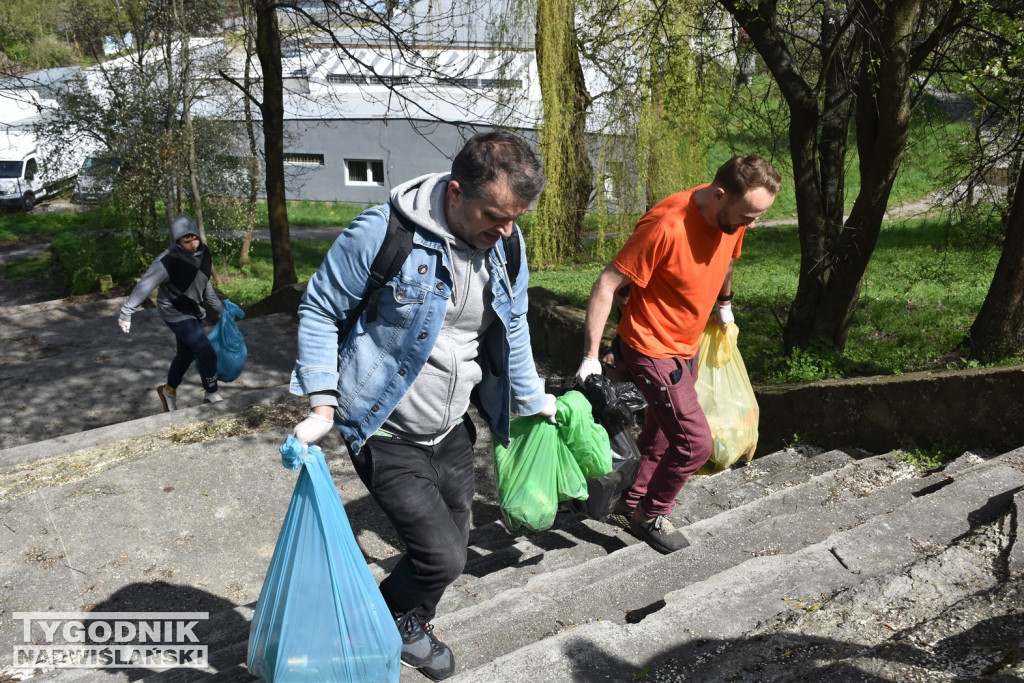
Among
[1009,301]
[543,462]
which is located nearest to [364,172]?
[1009,301]

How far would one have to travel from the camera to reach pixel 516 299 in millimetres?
2846

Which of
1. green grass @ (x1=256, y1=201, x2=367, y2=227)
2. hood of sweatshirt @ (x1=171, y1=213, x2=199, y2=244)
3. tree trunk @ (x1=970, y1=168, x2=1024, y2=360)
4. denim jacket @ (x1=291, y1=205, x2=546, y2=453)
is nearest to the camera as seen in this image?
denim jacket @ (x1=291, y1=205, x2=546, y2=453)

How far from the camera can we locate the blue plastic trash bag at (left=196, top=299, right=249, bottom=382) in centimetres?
675

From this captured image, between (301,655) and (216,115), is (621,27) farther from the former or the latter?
(216,115)

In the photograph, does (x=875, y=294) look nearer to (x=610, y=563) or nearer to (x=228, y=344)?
(x=610, y=563)

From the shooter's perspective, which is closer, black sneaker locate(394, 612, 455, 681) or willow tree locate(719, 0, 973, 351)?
black sneaker locate(394, 612, 455, 681)

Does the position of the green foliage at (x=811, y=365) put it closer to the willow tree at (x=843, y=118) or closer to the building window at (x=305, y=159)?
the willow tree at (x=843, y=118)

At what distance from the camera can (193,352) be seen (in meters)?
6.56

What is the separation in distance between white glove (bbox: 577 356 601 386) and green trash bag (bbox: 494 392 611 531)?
16cm

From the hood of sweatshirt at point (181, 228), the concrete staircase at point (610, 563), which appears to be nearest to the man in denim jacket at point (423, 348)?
the concrete staircase at point (610, 563)

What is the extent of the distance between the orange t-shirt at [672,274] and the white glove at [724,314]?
1.79 feet

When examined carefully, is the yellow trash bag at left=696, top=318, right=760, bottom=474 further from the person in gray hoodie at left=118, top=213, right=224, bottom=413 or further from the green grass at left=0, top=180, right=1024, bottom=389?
the person in gray hoodie at left=118, top=213, right=224, bottom=413

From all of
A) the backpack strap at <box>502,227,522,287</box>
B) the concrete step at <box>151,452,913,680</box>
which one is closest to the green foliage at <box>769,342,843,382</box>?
the concrete step at <box>151,452,913,680</box>

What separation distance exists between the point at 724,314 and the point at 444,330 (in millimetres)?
2128
